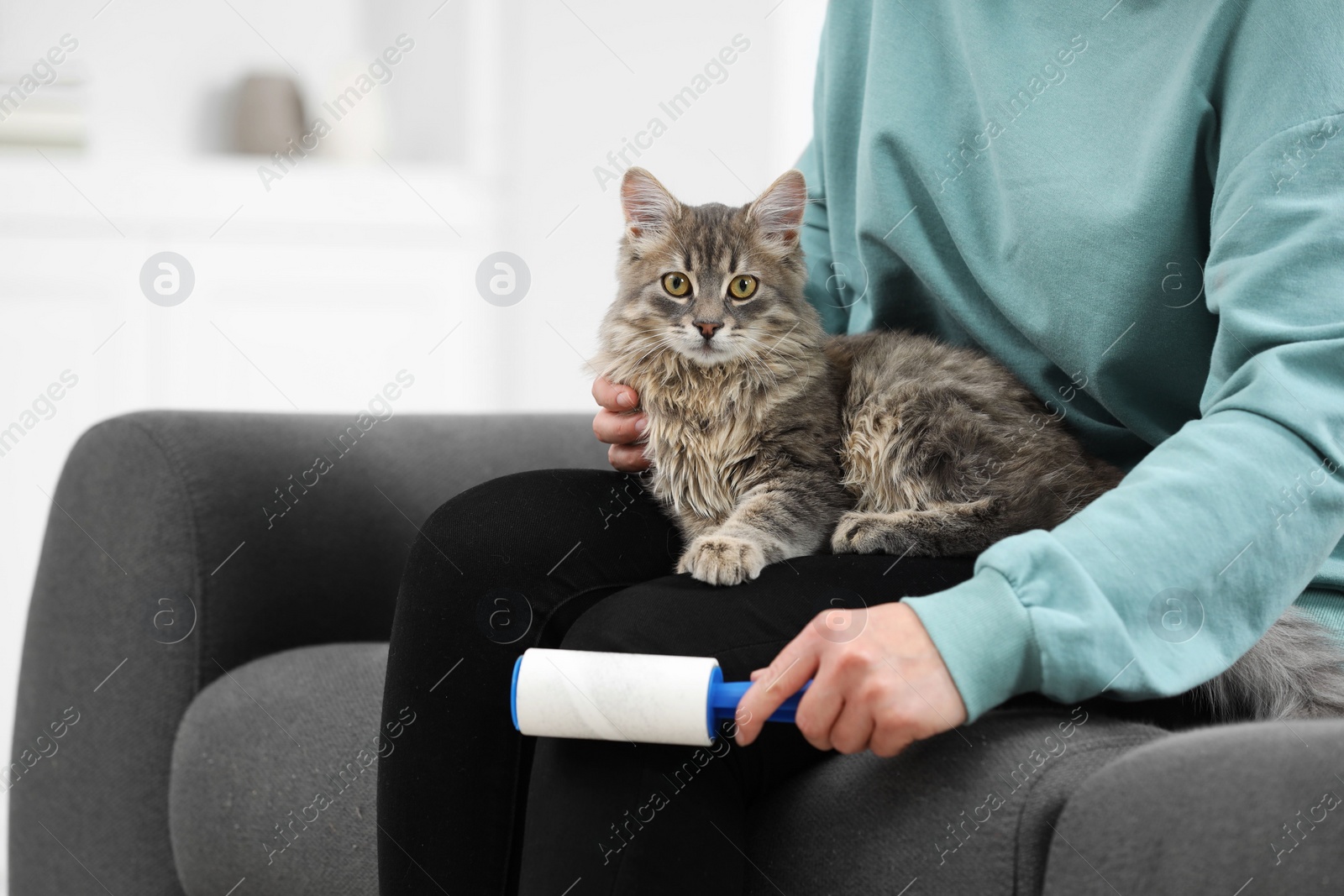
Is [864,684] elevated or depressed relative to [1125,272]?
depressed

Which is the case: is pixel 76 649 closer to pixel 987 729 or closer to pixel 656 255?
pixel 656 255

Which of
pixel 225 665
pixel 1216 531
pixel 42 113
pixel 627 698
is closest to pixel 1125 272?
pixel 1216 531

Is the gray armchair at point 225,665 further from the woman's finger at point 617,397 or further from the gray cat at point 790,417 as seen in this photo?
the woman's finger at point 617,397

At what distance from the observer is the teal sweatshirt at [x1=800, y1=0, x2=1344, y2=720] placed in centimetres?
83

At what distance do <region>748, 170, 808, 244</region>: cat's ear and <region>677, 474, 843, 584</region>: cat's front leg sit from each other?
0.37 metres

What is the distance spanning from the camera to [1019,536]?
2.78 feet

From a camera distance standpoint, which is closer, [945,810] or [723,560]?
[945,810]

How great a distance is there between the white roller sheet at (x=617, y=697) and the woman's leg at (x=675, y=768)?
0.04m

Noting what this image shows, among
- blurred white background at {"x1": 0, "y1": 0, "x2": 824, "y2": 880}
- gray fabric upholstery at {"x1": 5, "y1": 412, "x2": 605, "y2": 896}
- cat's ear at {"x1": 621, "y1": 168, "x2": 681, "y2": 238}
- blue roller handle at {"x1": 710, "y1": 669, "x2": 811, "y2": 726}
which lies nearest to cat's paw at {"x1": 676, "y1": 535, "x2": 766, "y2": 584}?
blue roller handle at {"x1": 710, "y1": 669, "x2": 811, "y2": 726}

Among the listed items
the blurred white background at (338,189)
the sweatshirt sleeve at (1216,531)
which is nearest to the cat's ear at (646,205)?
the sweatshirt sleeve at (1216,531)

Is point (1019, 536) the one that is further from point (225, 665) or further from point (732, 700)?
point (225, 665)

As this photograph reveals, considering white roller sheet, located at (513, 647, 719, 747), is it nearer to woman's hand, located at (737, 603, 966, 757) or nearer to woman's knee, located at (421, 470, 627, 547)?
woman's hand, located at (737, 603, 966, 757)

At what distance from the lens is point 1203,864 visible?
2.21ft

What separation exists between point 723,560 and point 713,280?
50cm
